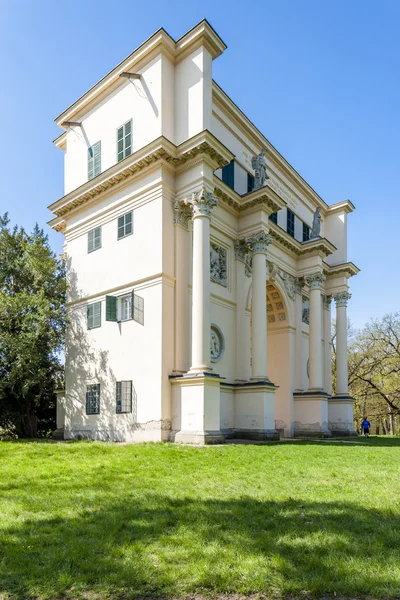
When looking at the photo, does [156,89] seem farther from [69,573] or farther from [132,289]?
[69,573]

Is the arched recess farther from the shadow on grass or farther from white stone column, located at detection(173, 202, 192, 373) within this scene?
the shadow on grass

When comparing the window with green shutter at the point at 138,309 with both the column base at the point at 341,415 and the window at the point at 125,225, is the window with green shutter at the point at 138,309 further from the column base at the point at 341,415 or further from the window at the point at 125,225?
the column base at the point at 341,415

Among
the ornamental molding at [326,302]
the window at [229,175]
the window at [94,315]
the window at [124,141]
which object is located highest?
the window at [124,141]

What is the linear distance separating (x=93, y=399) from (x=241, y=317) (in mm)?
7528

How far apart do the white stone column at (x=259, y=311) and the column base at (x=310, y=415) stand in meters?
7.24

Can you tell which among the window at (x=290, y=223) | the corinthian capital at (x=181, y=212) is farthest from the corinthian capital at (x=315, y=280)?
the corinthian capital at (x=181, y=212)

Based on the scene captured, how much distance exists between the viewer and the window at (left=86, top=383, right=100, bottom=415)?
20.0 meters

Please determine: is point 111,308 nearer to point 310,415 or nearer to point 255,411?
point 255,411

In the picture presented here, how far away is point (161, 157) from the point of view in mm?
18328

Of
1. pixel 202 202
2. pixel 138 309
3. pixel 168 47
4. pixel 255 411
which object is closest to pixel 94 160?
pixel 168 47

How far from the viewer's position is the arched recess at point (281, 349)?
1043 inches

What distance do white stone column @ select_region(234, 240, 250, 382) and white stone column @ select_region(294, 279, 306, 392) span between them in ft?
23.4

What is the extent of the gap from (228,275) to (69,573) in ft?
59.6

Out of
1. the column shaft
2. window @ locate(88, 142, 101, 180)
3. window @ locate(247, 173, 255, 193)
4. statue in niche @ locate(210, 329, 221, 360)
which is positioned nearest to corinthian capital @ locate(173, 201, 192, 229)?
statue in niche @ locate(210, 329, 221, 360)
